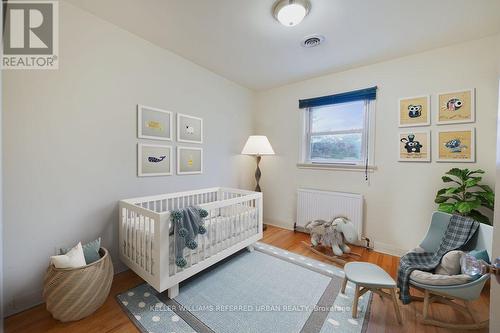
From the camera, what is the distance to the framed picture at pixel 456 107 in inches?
79.0

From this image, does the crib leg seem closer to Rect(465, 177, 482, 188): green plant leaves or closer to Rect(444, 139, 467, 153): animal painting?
Rect(465, 177, 482, 188): green plant leaves

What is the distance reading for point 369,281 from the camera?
142cm

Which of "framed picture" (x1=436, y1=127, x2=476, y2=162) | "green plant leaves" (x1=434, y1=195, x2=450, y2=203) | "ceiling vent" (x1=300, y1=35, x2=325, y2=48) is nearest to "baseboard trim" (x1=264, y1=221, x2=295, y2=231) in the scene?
"green plant leaves" (x1=434, y1=195, x2=450, y2=203)

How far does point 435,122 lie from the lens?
7.18 ft

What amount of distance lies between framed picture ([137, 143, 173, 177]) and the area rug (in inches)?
43.4

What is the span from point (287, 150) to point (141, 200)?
2222mm

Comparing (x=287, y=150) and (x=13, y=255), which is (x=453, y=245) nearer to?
(x=287, y=150)

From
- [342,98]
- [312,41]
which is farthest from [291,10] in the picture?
[342,98]

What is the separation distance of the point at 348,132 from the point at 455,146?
109 cm

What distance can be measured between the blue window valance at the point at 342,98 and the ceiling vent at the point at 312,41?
34.8 inches

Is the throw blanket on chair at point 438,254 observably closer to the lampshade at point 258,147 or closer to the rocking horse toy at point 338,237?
the rocking horse toy at point 338,237

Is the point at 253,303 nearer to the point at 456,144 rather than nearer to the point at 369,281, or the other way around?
the point at 369,281

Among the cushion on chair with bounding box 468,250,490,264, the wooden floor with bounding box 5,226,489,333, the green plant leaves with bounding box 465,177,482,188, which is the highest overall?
the green plant leaves with bounding box 465,177,482,188

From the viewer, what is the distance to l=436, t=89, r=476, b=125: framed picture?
2008 mm
